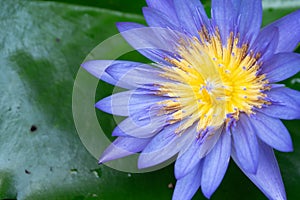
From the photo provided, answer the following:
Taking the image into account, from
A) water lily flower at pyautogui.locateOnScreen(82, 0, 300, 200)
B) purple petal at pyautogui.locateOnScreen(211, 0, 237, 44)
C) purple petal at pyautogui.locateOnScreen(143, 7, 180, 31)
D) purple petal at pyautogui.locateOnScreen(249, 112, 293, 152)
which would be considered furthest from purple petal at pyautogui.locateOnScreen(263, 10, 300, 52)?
purple petal at pyautogui.locateOnScreen(143, 7, 180, 31)

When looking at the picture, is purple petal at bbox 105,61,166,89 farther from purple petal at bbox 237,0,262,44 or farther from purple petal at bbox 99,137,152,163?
purple petal at bbox 237,0,262,44

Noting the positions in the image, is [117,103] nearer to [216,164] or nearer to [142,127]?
[142,127]

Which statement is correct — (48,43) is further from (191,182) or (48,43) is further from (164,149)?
(191,182)

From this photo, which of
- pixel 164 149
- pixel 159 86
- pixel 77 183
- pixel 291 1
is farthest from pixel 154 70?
pixel 291 1

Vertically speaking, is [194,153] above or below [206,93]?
below

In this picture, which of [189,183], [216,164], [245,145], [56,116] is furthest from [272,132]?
[56,116]

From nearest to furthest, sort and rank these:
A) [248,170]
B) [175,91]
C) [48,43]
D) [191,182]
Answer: [248,170]
[191,182]
[175,91]
[48,43]

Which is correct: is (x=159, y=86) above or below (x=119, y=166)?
above

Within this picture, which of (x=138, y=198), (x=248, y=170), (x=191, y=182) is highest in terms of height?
(x=248, y=170)
